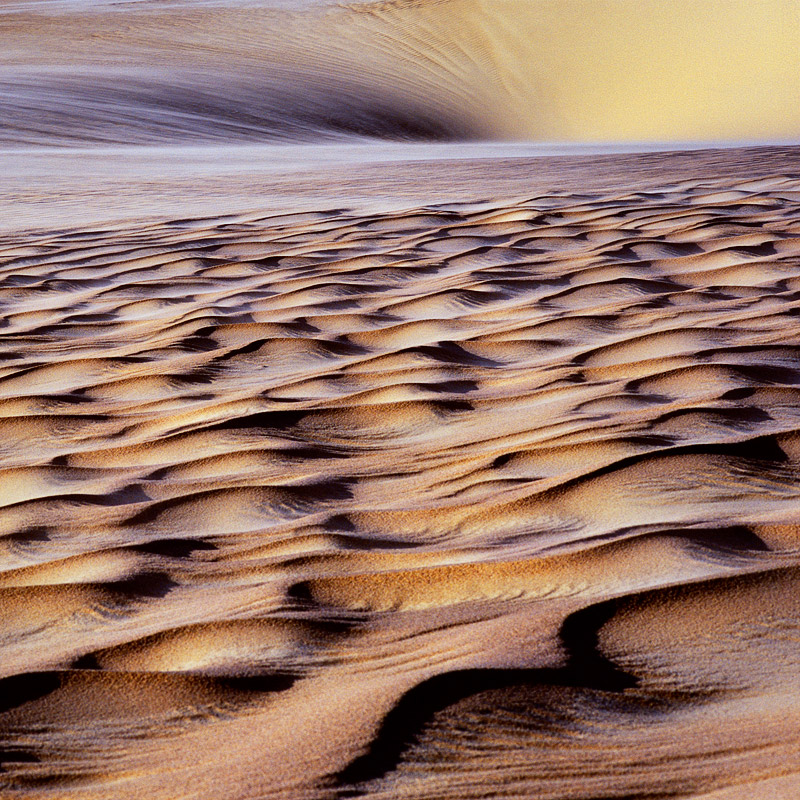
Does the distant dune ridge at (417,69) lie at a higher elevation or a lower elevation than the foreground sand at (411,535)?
higher

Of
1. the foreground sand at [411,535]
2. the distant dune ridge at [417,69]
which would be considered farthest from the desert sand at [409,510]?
the distant dune ridge at [417,69]

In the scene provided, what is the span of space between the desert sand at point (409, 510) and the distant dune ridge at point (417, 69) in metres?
10.3

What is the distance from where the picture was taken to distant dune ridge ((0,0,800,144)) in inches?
626

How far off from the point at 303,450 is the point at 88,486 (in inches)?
18.0

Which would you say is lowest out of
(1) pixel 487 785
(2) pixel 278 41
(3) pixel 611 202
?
(1) pixel 487 785

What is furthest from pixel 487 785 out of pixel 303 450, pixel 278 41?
pixel 278 41

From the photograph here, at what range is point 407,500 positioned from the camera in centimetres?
201

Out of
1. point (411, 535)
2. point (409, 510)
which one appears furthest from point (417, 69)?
point (411, 535)

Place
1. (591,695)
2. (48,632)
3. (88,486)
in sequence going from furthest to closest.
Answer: (88,486) < (48,632) < (591,695)

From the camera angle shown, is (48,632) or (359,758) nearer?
(359,758)

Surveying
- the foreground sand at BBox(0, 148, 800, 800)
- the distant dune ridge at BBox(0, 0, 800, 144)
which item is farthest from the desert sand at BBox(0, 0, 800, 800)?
the distant dune ridge at BBox(0, 0, 800, 144)

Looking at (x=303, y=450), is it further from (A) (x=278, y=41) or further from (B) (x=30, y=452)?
(A) (x=278, y=41)

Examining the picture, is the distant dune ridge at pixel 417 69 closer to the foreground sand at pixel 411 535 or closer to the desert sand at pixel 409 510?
the desert sand at pixel 409 510

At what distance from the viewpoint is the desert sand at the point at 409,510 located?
3.82ft
